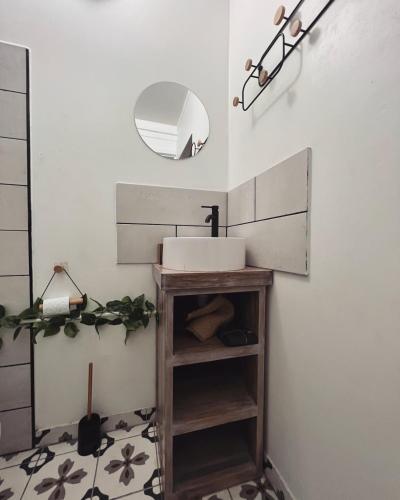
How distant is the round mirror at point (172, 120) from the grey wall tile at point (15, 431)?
1.39 m

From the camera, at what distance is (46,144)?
1.02 metres

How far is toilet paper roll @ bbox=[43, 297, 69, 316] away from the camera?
3.13 ft

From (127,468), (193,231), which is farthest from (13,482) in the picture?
(193,231)

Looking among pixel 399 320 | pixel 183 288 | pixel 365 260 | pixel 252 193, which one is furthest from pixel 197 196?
pixel 399 320

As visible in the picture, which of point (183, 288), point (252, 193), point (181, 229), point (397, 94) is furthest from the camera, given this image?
point (181, 229)

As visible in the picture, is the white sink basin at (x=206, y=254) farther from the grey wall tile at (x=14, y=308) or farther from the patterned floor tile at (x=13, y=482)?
the patterned floor tile at (x=13, y=482)

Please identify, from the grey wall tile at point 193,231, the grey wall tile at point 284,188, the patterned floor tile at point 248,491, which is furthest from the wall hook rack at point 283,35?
the patterned floor tile at point 248,491

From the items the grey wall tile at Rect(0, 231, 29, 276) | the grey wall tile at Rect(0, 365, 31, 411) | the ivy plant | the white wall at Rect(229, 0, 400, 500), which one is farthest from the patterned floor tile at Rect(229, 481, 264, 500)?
the grey wall tile at Rect(0, 231, 29, 276)

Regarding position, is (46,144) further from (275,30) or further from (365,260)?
(365,260)

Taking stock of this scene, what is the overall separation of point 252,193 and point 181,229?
0.41 m

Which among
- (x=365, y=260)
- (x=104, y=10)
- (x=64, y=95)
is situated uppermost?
(x=104, y=10)

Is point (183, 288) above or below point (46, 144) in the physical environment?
below

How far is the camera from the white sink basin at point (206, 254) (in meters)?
0.86

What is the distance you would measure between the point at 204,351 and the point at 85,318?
58cm
